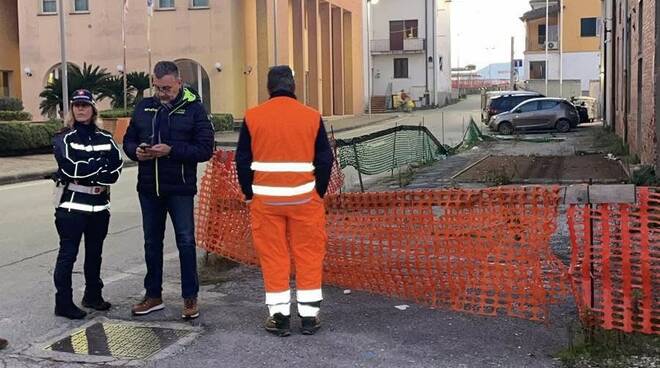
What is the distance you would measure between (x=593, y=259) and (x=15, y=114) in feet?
74.6

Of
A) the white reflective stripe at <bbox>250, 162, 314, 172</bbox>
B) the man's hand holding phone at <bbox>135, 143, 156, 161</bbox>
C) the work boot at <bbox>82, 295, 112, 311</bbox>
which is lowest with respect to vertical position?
the work boot at <bbox>82, 295, 112, 311</bbox>

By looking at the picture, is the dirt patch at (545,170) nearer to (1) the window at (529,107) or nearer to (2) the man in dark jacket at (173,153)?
(2) the man in dark jacket at (173,153)

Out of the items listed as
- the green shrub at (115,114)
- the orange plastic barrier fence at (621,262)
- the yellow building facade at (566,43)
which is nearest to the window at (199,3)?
the green shrub at (115,114)

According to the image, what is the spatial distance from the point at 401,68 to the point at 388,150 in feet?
174

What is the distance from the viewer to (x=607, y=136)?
25.5 metres

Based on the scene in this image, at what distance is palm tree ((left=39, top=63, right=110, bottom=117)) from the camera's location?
30145 millimetres

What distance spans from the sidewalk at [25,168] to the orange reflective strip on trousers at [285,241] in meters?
12.3

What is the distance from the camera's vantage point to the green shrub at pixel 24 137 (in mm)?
21484

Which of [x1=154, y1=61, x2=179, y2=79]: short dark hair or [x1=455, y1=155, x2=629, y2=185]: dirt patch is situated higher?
[x1=154, y1=61, x2=179, y2=79]: short dark hair

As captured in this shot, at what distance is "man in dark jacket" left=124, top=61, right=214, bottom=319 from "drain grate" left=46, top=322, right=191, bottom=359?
0.35 metres

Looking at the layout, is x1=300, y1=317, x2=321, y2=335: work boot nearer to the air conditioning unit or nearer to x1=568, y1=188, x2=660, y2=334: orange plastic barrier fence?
x1=568, y1=188, x2=660, y2=334: orange plastic barrier fence

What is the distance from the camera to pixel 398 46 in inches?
2721

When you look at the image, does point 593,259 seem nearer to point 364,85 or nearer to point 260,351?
point 260,351

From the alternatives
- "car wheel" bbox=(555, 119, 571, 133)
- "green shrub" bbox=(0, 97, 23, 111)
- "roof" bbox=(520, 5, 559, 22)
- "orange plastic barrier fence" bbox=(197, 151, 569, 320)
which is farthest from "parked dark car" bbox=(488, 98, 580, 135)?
"roof" bbox=(520, 5, 559, 22)
